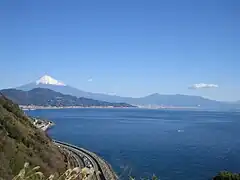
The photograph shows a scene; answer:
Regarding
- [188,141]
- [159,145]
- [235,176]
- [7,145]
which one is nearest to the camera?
→ [235,176]

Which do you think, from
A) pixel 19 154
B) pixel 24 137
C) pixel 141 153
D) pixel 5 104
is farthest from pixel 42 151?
pixel 141 153

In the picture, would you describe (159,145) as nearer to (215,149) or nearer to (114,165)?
(215,149)

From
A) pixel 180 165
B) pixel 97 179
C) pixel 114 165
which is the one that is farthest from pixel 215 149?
pixel 97 179

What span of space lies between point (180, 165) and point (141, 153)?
385 inches

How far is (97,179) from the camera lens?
33.8m

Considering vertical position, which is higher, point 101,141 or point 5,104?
point 5,104

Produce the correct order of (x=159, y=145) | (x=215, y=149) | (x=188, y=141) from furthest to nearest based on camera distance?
(x=188, y=141)
(x=159, y=145)
(x=215, y=149)

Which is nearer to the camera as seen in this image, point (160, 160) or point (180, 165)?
point (180, 165)

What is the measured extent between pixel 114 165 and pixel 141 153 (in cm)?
1035

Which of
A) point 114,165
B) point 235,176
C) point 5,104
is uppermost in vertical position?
point 5,104

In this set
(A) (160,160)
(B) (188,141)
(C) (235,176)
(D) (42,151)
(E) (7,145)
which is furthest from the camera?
(B) (188,141)

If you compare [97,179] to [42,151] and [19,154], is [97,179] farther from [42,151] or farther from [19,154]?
[19,154]

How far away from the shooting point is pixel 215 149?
58438 millimetres

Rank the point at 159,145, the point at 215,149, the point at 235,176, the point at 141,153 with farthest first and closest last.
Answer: the point at 159,145 → the point at 215,149 → the point at 141,153 → the point at 235,176
